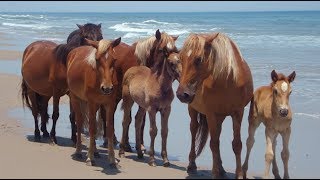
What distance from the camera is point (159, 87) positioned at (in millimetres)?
6191

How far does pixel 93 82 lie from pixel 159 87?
89 centimetres

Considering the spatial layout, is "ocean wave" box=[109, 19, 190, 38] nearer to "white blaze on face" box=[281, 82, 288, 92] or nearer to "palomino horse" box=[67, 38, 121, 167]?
"palomino horse" box=[67, 38, 121, 167]

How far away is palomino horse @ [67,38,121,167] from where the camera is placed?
5523 mm

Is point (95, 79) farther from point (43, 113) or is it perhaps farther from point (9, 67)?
point (9, 67)

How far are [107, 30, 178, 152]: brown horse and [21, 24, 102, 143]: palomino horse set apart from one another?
58 centimetres

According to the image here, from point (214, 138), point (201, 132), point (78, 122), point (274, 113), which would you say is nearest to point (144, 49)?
point (78, 122)

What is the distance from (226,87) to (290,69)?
9450mm

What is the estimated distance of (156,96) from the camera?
616 cm

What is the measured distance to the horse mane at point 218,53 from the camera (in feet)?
15.8

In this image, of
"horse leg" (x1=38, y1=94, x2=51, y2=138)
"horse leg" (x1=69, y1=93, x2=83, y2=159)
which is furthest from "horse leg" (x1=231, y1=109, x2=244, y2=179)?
"horse leg" (x1=38, y1=94, x2=51, y2=138)

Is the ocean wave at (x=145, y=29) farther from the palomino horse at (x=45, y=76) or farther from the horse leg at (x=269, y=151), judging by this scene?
the horse leg at (x=269, y=151)

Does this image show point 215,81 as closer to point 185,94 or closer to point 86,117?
point 185,94

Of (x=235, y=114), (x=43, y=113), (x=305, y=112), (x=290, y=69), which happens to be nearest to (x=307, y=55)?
(x=290, y=69)

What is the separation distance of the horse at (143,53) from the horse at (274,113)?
137 cm
